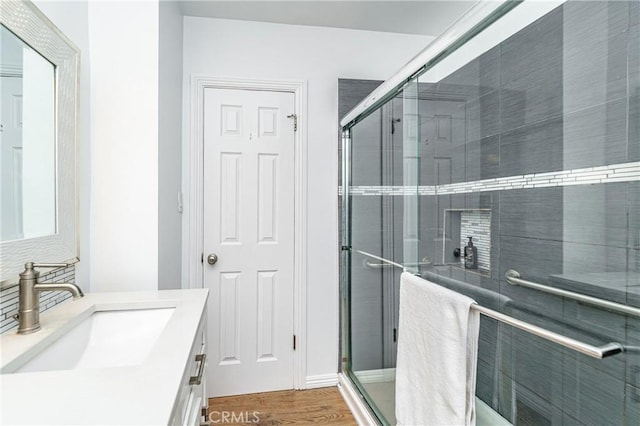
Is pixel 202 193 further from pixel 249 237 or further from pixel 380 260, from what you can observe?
pixel 380 260

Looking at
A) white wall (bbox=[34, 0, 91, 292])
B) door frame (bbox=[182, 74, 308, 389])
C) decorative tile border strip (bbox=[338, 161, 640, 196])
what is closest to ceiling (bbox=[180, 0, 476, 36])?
door frame (bbox=[182, 74, 308, 389])

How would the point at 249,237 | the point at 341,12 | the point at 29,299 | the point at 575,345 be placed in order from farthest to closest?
1. the point at 249,237
2. the point at 341,12
3. the point at 29,299
4. the point at 575,345

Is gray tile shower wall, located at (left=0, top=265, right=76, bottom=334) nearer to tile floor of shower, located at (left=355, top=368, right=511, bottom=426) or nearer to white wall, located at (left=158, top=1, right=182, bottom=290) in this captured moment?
white wall, located at (left=158, top=1, right=182, bottom=290)

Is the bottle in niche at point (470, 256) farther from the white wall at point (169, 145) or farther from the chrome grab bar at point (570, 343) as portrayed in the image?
the white wall at point (169, 145)

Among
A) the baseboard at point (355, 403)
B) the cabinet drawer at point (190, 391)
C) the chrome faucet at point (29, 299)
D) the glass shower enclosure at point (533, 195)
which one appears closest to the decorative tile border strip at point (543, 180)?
the glass shower enclosure at point (533, 195)

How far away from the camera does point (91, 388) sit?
651 millimetres

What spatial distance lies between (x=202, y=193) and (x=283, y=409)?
144 centimetres

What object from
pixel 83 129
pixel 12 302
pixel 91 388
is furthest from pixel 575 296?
pixel 83 129

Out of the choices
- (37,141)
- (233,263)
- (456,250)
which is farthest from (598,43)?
(233,263)

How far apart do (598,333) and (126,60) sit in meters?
2.10

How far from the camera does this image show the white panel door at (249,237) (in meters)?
2.32

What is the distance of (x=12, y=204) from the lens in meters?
0.99

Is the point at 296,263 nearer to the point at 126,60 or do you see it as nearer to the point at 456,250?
the point at 456,250

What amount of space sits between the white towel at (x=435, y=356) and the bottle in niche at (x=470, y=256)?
24 centimetres
